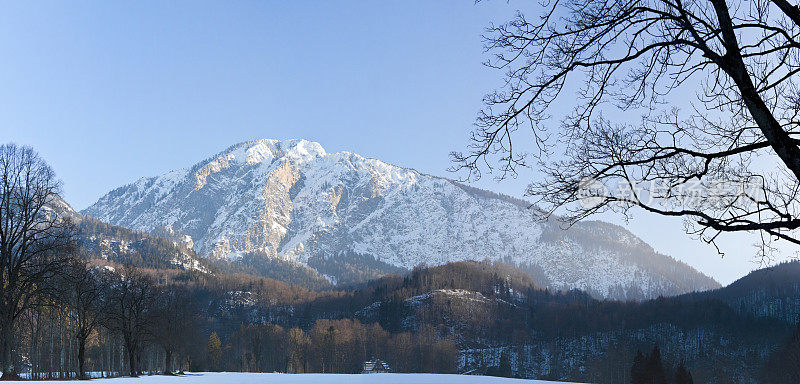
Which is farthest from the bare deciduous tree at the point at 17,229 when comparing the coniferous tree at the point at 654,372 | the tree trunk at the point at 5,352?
the coniferous tree at the point at 654,372

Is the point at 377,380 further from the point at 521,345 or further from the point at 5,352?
the point at 521,345

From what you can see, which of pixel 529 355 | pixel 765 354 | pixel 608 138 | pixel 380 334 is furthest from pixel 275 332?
pixel 608 138

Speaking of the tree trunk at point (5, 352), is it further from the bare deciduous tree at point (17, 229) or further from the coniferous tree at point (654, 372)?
the coniferous tree at point (654, 372)

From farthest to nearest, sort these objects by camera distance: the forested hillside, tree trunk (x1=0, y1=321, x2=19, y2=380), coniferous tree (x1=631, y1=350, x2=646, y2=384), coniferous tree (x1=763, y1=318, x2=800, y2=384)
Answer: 1. the forested hillside
2. coniferous tree (x1=631, y1=350, x2=646, y2=384)
3. coniferous tree (x1=763, y1=318, x2=800, y2=384)
4. tree trunk (x1=0, y1=321, x2=19, y2=380)

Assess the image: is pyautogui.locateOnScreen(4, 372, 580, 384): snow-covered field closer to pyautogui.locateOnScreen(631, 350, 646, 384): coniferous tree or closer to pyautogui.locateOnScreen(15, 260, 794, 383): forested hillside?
pyautogui.locateOnScreen(15, 260, 794, 383): forested hillside

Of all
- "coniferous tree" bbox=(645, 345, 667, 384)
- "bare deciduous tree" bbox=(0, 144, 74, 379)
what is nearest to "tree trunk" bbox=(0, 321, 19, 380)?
"bare deciduous tree" bbox=(0, 144, 74, 379)

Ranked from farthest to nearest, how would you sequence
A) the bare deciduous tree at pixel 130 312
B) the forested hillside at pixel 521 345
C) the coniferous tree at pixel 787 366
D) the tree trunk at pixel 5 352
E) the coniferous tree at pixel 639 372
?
the forested hillside at pixel 521 345, the coniferous tree at pixel 639 372, the coniferous tree at pixel 787 366, the bare deciduous tree at pixel 130 312, the tree trunk at pixel 5 352

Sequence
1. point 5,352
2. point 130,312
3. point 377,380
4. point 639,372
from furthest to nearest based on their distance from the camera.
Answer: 1. point 639,372
2. point 130,312
3. point 5,352
4. point 377,380

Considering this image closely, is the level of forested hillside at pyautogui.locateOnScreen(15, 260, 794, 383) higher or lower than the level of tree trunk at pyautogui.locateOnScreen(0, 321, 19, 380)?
lower

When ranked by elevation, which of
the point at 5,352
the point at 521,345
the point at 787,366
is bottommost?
the point at 521,345

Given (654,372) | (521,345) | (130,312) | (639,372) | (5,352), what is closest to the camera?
(5,352)

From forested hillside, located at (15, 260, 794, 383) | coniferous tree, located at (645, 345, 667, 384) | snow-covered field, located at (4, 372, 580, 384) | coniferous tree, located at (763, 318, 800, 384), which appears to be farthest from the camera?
forested hillside, located at (15, 260, 794, 383)

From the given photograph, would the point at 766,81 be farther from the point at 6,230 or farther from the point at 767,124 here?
the point at 6,230

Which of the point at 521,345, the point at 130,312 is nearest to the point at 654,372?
the point at 130,312
